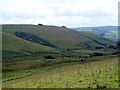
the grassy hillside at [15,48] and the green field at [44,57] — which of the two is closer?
the green field at [44,57]

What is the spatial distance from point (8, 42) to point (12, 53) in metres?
26.7

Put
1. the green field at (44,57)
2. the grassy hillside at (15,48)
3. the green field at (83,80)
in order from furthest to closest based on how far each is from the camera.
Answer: the grassy hillside at (15,48), the green field at (44,57), the green field at (83,80)

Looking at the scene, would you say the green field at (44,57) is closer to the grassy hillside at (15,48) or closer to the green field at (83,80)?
the grassy hillside at (15,48)

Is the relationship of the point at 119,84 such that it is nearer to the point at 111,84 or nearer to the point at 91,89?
the point at 111,84

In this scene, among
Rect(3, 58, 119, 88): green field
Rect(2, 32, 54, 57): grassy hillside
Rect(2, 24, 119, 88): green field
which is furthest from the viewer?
Rect(2, 32, 54, 57): grassy hillside

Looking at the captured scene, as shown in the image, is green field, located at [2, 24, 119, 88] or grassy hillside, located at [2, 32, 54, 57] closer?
green field, located at [2, 24, 119, 88]

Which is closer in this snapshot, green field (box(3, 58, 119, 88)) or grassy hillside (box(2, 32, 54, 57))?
green field (box(3, 58, 119, 88))

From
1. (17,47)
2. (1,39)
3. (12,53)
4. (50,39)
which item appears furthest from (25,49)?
(50,39)

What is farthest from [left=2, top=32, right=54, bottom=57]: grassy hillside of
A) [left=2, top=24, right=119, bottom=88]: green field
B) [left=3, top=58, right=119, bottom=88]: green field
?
[left=3, top=58, right=119, bottom=88]: green field

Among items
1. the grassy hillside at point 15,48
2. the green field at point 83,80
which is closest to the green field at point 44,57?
the grassy hillside at point 15,48

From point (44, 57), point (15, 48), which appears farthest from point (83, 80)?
point (15, 48)

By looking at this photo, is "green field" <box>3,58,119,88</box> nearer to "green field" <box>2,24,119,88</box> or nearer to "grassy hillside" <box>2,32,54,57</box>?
"green field" <box>2,24,119,88</box>

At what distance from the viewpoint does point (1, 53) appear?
341ft

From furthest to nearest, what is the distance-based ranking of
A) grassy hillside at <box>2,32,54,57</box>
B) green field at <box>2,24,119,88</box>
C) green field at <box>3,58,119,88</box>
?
grassy hillside at <box>2,32,54,57</box>, green field at <box>2,24,119,88</box>, green field at <box>3,58,119,88</box>
